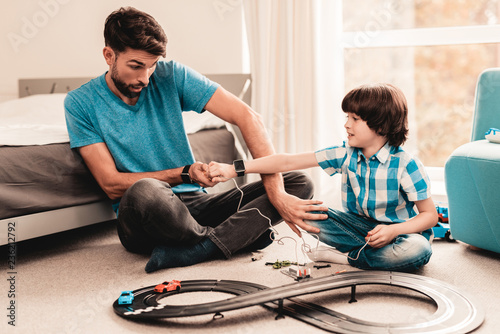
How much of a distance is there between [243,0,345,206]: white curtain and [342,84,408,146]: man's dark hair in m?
1.18

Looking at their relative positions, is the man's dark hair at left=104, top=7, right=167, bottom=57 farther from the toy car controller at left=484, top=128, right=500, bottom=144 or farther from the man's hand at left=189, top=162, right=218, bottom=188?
the toy car controller at left=484, top=128, right=500, bottom=144

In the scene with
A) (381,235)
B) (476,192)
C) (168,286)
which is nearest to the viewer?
(168,286)

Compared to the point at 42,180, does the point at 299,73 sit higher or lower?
higher

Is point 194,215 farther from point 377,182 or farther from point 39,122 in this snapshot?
point 39,122

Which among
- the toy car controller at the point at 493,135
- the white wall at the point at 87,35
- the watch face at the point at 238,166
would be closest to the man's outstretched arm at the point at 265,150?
the watch face at the point at 238,166

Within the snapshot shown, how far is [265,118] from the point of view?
2.99 m

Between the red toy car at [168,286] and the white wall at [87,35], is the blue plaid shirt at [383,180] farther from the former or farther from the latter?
the white wall at [87,35]

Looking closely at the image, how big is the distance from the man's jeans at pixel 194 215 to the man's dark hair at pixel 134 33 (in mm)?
440

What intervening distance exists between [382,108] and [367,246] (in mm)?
451

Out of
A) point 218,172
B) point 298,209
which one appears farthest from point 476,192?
point 218,172

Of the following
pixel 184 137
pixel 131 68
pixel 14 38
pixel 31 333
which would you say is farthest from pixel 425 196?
pixel 14 38

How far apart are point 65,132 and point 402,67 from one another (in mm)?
2109

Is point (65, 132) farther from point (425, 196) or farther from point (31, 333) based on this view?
point (425, 196)

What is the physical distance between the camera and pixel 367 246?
177 cm
